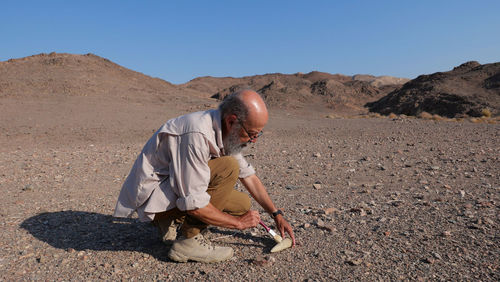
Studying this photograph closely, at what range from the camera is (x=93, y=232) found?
344cm

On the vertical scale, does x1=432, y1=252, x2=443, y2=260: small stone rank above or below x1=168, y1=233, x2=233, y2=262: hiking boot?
below

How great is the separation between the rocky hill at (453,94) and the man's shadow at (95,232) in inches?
869

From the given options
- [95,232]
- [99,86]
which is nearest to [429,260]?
[95,232]

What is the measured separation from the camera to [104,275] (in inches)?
104

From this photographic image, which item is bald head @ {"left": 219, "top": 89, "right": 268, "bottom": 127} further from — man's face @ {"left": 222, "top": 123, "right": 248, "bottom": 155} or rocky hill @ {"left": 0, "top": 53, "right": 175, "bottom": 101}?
rocky hill @ {"left": 0, "top": 53, "right": 175, "bottom": 101}

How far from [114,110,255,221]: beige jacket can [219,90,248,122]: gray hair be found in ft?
0.17

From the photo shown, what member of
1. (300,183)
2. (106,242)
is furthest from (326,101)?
(106,242)

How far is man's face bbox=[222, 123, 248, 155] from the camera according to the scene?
2.60 metres

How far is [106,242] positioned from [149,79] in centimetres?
2688

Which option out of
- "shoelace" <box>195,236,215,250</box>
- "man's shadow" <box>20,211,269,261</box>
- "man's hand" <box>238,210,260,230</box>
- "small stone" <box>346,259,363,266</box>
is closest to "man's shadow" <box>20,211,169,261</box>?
"man's shadow" <box>20,211,269,261</box>

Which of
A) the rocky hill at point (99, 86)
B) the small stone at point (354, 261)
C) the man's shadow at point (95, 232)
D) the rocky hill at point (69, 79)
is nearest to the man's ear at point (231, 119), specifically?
the man's shadow at point (95, 232)

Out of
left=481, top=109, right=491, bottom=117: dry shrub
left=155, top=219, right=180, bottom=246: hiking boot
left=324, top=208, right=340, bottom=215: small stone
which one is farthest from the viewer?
left=481, top=109, right=491, bottom=117: dry shrub

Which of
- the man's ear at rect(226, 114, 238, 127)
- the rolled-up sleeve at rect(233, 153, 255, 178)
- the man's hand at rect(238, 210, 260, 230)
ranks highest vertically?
the man's ear at rect(226, 114, 238, 127)

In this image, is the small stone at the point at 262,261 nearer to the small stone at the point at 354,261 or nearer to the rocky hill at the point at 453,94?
the small stone at the point at 354,261
